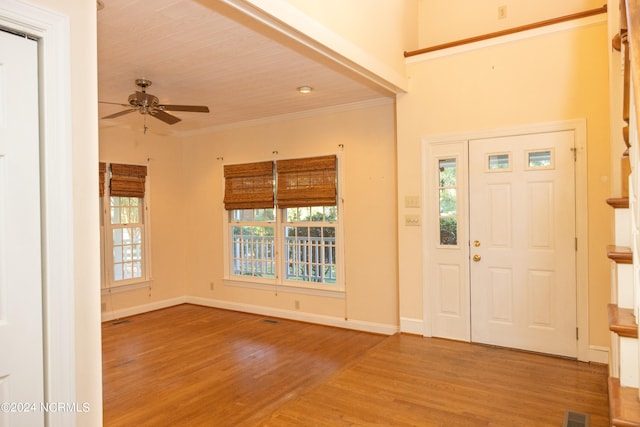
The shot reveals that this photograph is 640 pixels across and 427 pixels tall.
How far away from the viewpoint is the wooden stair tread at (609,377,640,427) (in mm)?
1347

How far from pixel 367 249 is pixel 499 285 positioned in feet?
5.40

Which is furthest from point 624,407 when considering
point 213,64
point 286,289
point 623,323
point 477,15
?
point 286,289

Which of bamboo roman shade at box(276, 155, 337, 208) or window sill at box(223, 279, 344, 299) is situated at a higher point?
bamboo roman shade at box(276, 155, 337, 208)

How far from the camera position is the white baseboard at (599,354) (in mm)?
3539

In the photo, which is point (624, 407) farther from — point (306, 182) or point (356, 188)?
point (306, 182)

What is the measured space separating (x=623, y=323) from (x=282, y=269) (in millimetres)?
4635

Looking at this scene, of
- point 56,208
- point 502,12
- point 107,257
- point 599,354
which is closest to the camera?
point 56,208

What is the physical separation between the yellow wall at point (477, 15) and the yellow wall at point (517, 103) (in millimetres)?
700

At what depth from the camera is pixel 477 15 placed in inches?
180

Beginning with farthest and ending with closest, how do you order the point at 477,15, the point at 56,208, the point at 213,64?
the point at 477,15
the point at 213,64
the point at 56,208

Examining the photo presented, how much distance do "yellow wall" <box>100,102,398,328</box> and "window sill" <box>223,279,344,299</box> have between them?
0.20 ft

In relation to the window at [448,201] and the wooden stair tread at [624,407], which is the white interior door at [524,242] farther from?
the wooden stair tread at [624,407]

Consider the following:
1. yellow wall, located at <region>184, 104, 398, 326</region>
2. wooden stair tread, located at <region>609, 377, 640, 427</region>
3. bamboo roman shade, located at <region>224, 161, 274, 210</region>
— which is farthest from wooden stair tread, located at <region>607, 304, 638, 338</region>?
bamboo roman shade, located at <region>224, 161, 274, 210</region>

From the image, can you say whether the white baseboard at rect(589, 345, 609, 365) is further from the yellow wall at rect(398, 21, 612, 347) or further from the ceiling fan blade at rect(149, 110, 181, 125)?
the ceiling fan blade at rect(149, 110, 181, 125)
